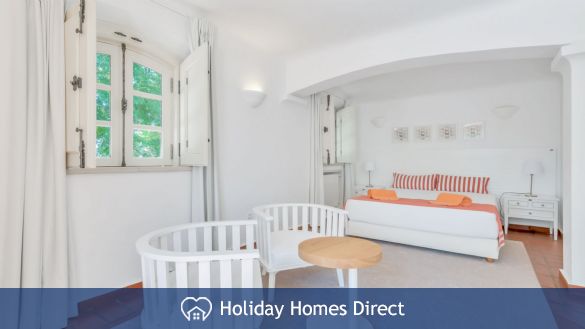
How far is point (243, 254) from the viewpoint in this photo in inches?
49.3

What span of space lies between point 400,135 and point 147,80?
4.73 metres

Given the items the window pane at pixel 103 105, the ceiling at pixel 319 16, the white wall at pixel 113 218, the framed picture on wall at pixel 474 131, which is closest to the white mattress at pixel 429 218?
the framed picture on wall at pixel 474 131

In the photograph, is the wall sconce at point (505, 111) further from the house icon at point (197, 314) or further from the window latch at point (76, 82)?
the window latch at point (76, 82)

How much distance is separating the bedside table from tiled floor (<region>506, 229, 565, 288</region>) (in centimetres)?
17

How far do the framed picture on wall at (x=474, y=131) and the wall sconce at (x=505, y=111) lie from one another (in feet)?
0.96

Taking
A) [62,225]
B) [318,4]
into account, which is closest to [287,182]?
[318,4]

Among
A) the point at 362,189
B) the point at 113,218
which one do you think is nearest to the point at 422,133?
the point at 362,189

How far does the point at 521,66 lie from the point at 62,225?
5506mm

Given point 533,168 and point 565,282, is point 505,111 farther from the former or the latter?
point 565,282

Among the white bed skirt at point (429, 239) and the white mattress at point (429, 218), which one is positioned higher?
the white mattress at point (429, 218)

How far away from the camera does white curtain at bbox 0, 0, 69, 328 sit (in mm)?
1718

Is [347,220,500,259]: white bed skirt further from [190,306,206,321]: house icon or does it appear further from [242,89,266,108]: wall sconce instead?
[190,306,206,321]: house icon

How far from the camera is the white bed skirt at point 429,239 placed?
311 cm


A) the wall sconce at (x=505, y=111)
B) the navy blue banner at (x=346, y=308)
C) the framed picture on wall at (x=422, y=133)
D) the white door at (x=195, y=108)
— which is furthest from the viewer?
the framed picture on wall at (x=422, y=133)
